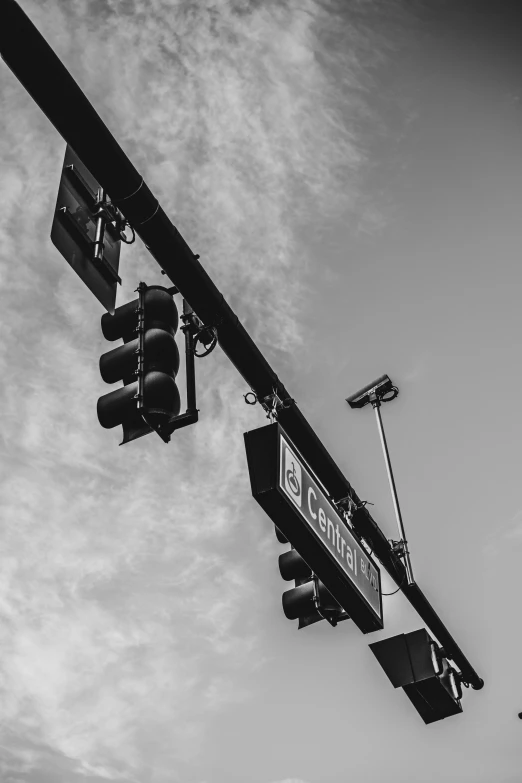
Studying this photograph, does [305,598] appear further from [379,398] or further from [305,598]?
[379,398]

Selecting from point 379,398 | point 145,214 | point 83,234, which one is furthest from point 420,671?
point 83,234

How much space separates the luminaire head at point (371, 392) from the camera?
865 cm

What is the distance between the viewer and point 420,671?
7.29 metres

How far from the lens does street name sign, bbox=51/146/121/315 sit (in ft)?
13.7

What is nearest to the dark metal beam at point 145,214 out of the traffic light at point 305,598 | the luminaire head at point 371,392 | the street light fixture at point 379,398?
the traffic light at point 305,598

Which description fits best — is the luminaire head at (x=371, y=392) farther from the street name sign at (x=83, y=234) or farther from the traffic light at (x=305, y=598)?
the street name sign at (x=83, y=234)

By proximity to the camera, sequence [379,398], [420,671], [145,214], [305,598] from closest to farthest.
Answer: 1. [145,214]
2. [305,598]
3. [420,671]
4. [379,398]

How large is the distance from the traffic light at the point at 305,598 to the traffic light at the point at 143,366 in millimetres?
2447

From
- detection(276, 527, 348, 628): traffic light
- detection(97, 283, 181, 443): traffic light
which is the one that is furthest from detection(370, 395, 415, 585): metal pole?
detection(97, 283, 181, 443): traffic light

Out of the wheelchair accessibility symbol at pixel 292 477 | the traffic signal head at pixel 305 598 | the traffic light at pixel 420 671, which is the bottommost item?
the traffic light at pixel 420 671

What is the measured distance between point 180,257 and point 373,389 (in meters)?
4.28

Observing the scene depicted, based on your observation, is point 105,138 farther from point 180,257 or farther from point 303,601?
point 303,601

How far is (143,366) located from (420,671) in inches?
195

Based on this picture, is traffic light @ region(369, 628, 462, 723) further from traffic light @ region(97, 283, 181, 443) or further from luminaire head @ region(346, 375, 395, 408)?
traffic light @ region(97, 283, 181, 443)
